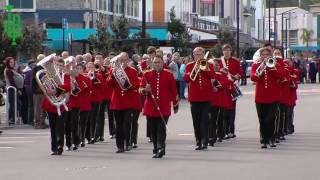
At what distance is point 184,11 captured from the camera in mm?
85500

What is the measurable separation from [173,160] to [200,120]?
195 centimetres

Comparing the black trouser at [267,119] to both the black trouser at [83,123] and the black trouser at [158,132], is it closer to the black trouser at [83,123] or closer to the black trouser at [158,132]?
the black trouser at [158,132]

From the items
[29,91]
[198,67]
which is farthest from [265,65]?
[29,91]

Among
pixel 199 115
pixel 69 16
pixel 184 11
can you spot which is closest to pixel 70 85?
pixel 199 115

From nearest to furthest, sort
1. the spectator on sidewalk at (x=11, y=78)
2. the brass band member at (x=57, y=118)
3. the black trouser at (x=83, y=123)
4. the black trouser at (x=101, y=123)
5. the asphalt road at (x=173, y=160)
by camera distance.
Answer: the asphalt road at (x=173, y=160) → the brass band member at (x=57, y=118) → the black trouser at (x=83, y=123) → the black trouser at (x=101, y=123) → the spectator on sidewalk at (x=11, y=78)

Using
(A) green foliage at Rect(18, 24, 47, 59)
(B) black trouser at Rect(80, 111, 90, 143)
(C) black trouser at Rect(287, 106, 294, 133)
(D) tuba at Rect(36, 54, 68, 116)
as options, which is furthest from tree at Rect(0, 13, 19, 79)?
(D) tuba at Rect(36, 54, 68, 116)

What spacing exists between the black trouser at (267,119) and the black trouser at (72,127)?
351 centimetres

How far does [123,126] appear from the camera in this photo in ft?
53.9

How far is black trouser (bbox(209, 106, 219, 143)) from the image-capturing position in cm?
1769

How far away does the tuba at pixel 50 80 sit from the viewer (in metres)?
16.0

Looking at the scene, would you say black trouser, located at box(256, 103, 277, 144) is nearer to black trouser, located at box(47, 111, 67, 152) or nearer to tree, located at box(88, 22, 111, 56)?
black trouser, located at box(47, 111, 67, 152)

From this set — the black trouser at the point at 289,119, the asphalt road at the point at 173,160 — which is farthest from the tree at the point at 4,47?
the black trouser at the point at 289,119

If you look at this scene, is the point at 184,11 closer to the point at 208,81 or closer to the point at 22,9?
the point at 22,9

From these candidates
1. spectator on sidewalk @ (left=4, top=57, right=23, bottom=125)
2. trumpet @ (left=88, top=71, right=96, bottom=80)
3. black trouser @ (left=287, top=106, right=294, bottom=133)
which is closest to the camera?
trumpet @ (left=88, top=71, right=96, bottom=80)
